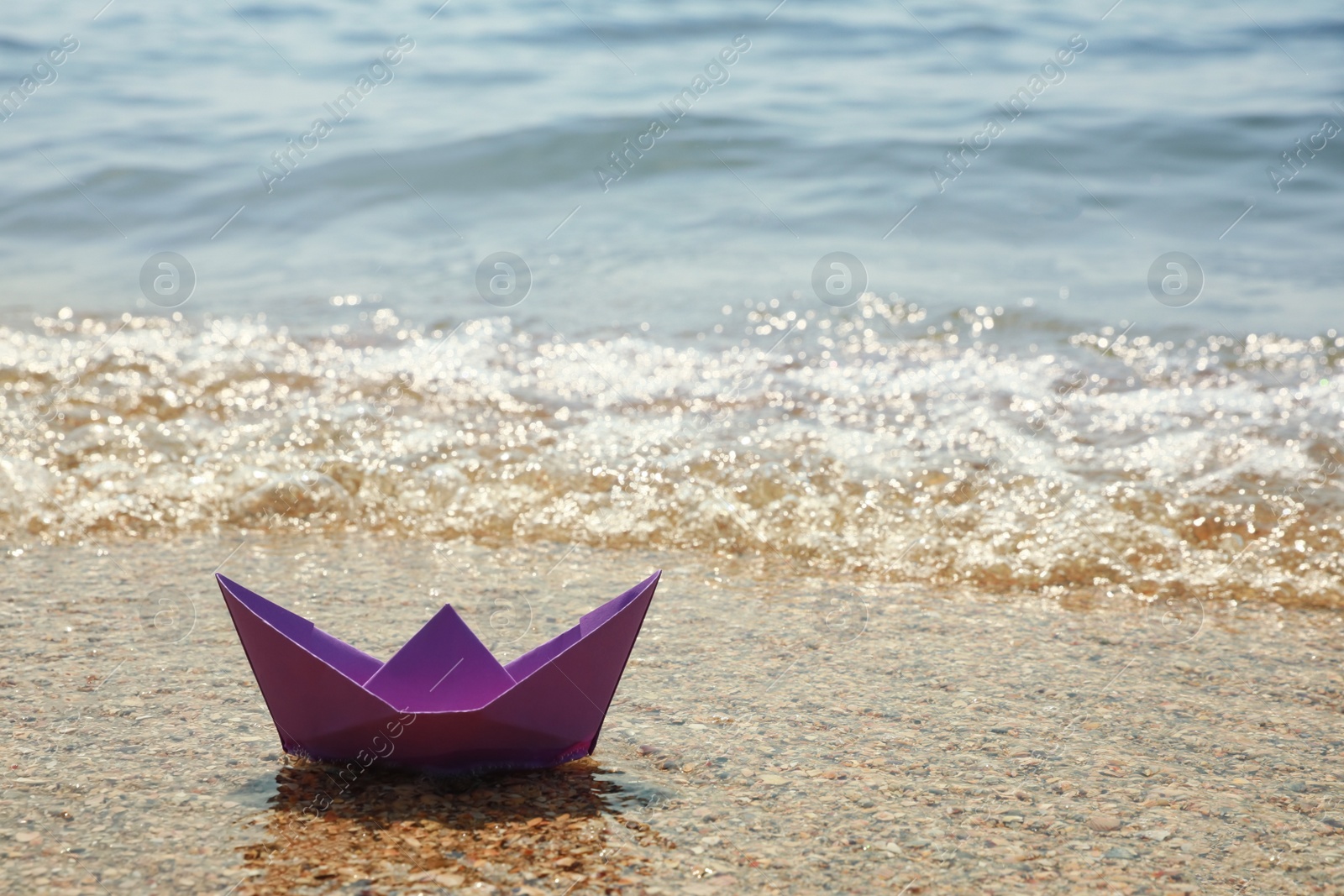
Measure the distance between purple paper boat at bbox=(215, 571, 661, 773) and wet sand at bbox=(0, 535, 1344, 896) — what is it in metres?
0.08

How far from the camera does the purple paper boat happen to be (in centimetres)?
146

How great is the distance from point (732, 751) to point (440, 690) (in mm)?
502

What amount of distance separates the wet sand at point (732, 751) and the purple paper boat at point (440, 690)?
0.08 m

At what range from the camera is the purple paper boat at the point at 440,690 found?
1.46m

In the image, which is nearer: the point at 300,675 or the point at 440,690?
the point at 300,675

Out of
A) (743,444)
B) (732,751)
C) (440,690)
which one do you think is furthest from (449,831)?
(743,444)

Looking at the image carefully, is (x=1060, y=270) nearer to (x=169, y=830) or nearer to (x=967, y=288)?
(x=967, y=288)

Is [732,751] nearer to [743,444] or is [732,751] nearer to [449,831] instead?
[449,831]

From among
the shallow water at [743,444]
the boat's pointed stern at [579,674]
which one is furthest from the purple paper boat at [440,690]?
the shallow water at [743,444]

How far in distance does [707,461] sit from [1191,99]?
643 cm

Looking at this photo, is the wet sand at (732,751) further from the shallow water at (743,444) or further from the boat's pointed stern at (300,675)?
the shallow water at (743,444)

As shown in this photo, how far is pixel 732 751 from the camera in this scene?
5.98 feet

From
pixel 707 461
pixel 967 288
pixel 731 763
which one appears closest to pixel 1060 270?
pixel 967 288

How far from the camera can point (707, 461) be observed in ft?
11.5
